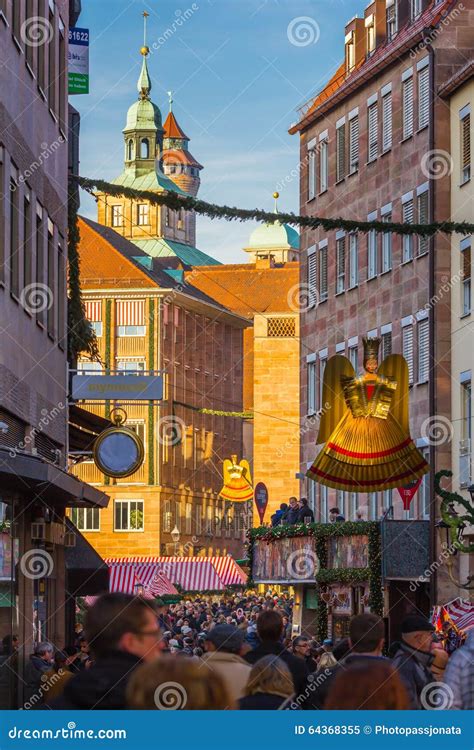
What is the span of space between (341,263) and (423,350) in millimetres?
8541

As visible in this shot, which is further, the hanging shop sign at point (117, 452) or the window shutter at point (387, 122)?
the window shutter at point (387, 122)

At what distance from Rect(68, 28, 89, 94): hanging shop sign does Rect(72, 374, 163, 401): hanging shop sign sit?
634cm

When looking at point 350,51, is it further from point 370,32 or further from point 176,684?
point 176,684

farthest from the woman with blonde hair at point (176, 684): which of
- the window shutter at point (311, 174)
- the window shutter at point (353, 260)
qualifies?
the window shutter at point (311, 174)

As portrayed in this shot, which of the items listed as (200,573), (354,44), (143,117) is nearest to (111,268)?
(200,573)

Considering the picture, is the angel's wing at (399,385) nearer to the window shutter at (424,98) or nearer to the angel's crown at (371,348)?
the angel's crown at (371,348)

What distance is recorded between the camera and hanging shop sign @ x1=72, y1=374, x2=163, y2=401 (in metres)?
26.3

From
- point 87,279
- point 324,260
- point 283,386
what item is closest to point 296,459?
point 283,386

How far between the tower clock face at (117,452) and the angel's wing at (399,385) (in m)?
7.91

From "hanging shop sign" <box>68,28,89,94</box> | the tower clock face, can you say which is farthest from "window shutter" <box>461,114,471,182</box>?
the tower clock face

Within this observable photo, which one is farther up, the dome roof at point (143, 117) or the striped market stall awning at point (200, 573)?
the dome roof at point (143, 117)

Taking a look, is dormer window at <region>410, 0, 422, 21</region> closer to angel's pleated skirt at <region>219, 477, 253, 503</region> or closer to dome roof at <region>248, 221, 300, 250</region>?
angel's pleated skirt at <region>219, 477, 253, 503</region>

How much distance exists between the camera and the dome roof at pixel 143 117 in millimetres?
173375
